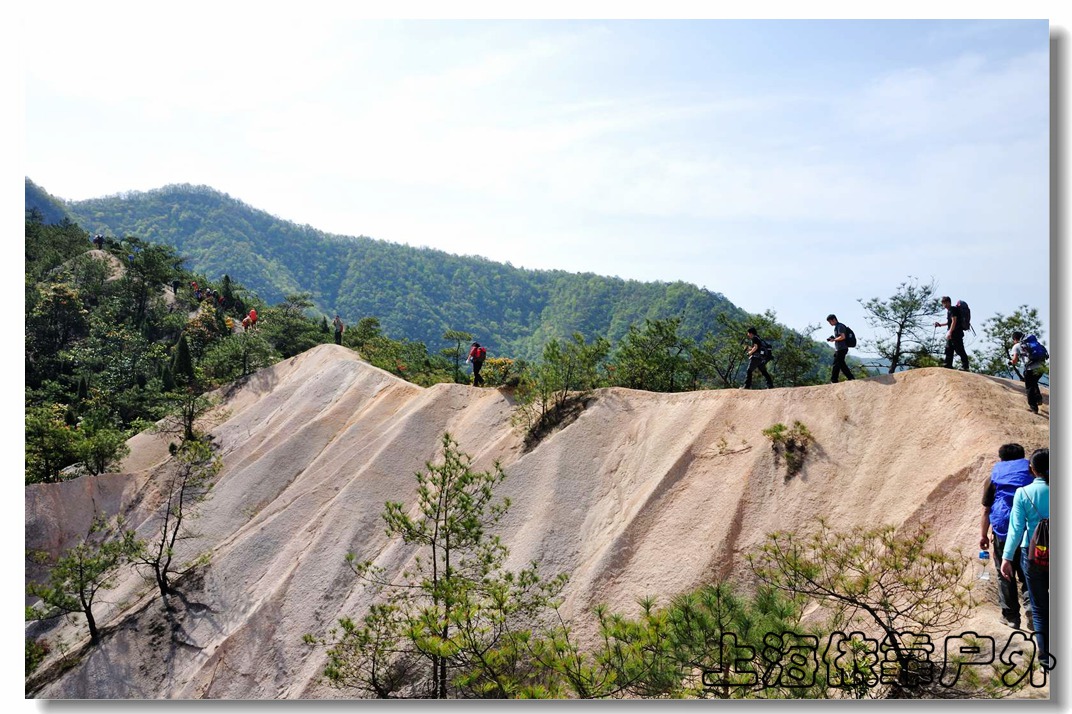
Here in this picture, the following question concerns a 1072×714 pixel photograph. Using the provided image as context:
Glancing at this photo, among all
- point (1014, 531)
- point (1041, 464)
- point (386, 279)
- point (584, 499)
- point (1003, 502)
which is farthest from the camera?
point (386, 279)

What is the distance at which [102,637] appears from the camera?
13.6 metres

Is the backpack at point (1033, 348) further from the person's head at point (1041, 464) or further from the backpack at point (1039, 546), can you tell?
the backpack at point (1039, 546)

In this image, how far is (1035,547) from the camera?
7426 mm

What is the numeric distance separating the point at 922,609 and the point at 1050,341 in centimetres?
359

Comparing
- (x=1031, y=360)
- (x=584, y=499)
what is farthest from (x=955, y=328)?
(x=584, y=499)

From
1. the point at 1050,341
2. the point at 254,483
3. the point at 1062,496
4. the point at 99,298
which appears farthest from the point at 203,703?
the point at 99,298

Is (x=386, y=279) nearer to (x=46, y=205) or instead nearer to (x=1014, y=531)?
(x=46, y=205)

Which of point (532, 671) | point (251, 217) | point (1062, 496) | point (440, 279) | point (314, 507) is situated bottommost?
point (532, 671)

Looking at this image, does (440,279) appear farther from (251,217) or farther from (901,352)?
(901,352)

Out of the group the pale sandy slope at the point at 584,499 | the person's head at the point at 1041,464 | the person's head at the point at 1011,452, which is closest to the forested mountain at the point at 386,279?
the pale sandy slope at the point at 584,499

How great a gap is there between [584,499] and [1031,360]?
7155 mm

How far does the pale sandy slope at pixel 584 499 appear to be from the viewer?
36.4ft

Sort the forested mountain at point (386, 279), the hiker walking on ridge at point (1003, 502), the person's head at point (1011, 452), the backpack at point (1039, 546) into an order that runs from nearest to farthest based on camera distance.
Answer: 1. the backpack at point (1039, 546)
2. the hiker walking on ridge at point (1003, 502)
3. the person's head at point (1011, 452)
4. the forested mountain at point (386, 279)

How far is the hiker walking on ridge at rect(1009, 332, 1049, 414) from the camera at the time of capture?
10.2 metres
